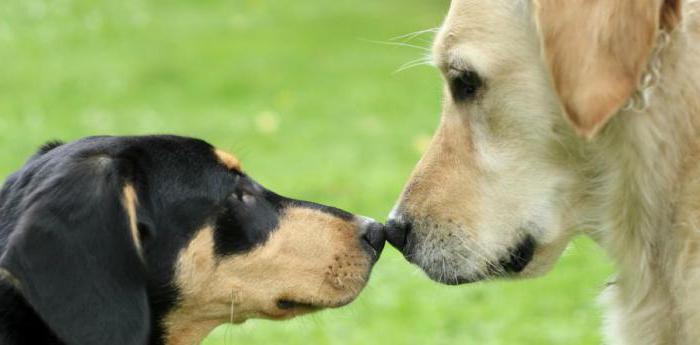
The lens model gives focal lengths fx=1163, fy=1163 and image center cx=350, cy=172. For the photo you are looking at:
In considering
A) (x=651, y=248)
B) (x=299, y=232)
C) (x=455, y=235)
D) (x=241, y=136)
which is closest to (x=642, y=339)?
(x=651, y=248)

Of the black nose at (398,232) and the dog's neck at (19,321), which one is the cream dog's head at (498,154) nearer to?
the black nose at (398,232)

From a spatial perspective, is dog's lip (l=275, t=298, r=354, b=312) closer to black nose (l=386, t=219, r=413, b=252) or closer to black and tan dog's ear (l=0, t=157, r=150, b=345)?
black nose (l=386, t=219, r=413, b=252)

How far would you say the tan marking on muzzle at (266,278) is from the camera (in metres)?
4.45

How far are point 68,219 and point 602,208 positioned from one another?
1824 mm

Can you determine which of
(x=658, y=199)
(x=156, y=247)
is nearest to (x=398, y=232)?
(x=156, y=247)

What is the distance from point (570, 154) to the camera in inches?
158

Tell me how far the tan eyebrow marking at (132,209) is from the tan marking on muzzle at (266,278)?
288 millimetres

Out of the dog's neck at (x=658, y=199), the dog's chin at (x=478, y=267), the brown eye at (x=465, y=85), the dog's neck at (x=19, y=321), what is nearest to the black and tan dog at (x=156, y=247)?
the dog's neck at (x=19, y=321)

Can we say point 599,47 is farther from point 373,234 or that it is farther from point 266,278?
point 266,278

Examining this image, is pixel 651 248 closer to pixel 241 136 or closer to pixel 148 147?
pixel 148 147

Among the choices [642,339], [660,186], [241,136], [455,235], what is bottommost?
[241,136]

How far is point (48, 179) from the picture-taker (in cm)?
405

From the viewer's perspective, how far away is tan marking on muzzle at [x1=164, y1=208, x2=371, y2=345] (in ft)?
14.6

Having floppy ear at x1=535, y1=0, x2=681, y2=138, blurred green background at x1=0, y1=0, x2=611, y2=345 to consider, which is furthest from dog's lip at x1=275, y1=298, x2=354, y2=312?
blurred green background at x1=0, y1=0, x2=611, y2=345
